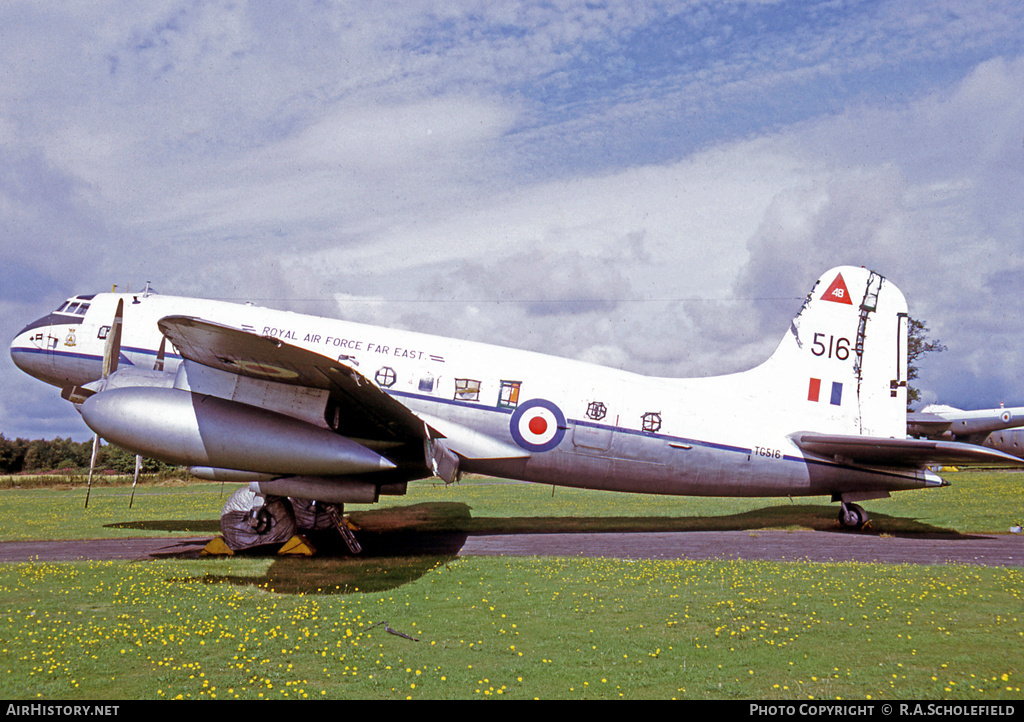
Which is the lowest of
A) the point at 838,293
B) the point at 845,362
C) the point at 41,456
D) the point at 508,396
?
the point at 41,456

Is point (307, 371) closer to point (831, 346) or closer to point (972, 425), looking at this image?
point (831, 346)

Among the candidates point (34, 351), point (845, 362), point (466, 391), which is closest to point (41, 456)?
point (34, 351)

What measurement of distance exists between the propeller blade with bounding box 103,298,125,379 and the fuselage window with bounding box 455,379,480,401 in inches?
314

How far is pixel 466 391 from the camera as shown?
48.8ft

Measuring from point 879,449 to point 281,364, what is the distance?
14107mm

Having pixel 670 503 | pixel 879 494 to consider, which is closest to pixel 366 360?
pixel 879 494

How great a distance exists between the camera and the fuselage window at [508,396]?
1488cm

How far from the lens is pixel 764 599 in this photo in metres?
9.28

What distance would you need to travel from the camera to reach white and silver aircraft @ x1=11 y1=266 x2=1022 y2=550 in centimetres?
1368

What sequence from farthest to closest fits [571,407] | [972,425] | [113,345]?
[972,425] < [571,407] < [113,345]

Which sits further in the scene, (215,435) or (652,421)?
(652,421)

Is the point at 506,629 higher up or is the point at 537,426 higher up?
the point at 537,426

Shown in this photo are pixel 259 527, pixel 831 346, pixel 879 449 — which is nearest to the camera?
pixel 259 527
